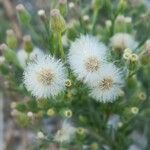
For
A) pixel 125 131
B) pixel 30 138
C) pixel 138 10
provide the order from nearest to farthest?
1. pixel 125 131
2. pixel 138 10
3. pixel 30 138

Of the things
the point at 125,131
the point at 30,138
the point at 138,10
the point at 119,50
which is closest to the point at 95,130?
the point at 125,131

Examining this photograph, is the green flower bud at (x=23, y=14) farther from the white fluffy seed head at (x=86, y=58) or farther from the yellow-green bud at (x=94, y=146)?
the yellow-green bud at (x=94, y=146)

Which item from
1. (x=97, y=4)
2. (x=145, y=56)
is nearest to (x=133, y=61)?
(x=145, y=56)

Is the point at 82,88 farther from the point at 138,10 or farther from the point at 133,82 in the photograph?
the point at 138,10

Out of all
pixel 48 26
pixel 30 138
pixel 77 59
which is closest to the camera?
pixel 77 59

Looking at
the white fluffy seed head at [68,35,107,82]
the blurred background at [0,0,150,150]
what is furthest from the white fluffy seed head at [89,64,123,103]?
the blurred background at [0,0,150,150]
